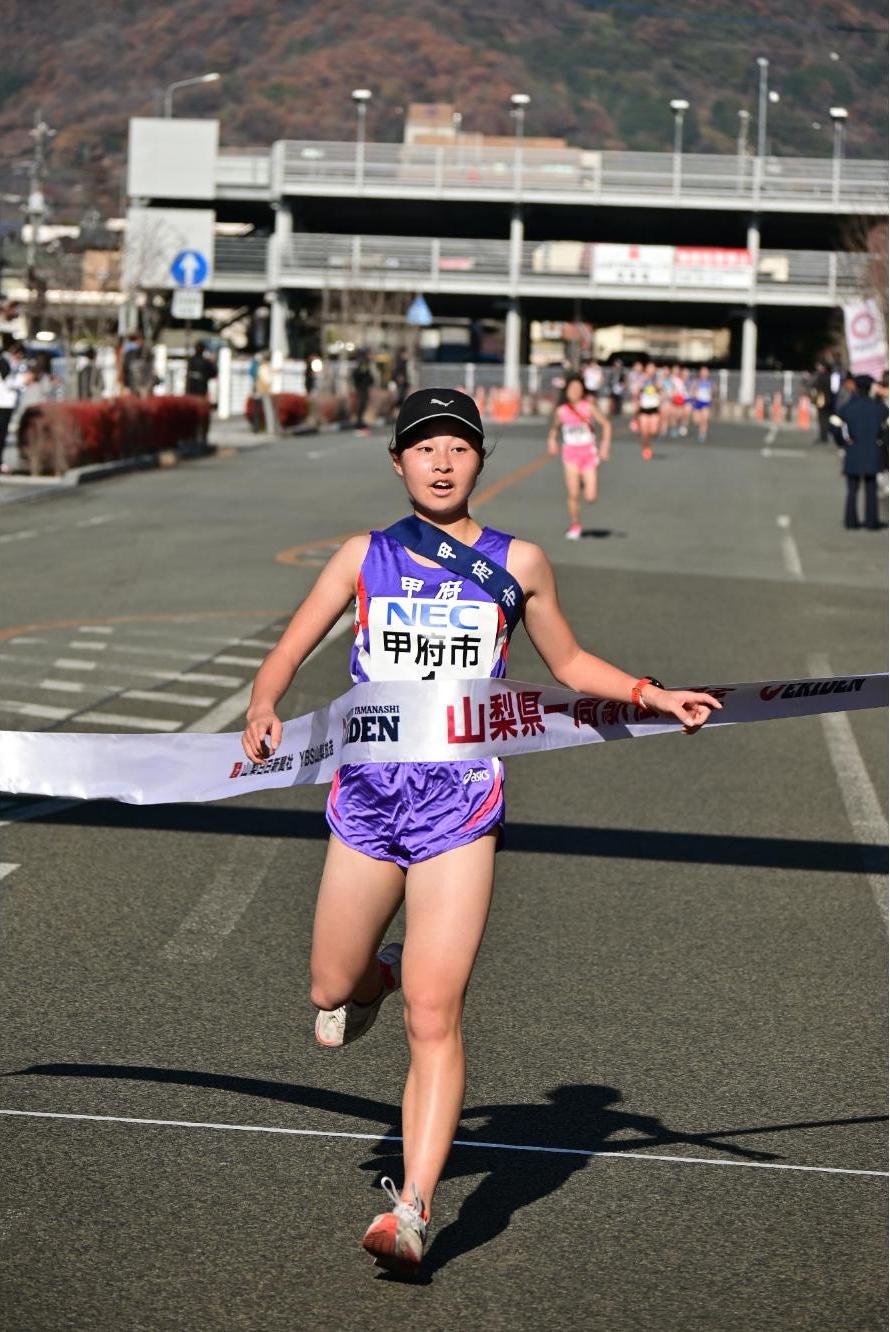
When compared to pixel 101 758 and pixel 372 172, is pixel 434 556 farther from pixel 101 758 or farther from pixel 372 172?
pixel 372 172

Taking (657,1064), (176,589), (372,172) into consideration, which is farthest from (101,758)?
(372,172)

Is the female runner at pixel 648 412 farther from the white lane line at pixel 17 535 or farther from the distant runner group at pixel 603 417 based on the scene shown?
the white lane line at pixel 17 535

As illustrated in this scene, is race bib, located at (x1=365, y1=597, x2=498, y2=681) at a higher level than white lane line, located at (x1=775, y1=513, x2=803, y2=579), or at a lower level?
higher

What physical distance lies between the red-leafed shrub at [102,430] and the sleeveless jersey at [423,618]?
91.7ft

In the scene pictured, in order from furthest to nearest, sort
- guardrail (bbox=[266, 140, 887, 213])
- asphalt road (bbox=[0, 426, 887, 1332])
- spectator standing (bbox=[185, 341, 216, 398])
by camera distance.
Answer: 1. guardrail (bbox=[266, 140, 887, 213])
2. spectator standing (bbox=[185, 341, 216, 398])
3. asphalt road (bbox=[0, 426, 887, 1332])

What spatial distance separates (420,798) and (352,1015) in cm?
58

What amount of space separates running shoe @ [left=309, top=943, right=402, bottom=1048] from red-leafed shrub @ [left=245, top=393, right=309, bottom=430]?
152ft

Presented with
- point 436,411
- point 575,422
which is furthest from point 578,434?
point 436,411

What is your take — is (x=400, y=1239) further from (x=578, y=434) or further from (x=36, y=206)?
(x=36, y=206)

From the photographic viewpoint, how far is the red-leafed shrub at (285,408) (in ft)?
169

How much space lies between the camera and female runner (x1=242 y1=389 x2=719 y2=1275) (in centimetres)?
483

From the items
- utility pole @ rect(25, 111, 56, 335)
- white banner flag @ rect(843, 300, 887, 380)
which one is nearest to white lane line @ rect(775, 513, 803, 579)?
white banner flag @ rect(843, 300, 887, 380)

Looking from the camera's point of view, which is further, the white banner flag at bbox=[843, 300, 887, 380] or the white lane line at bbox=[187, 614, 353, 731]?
the white banner flag at bbox=[843, 300, 887, 380]

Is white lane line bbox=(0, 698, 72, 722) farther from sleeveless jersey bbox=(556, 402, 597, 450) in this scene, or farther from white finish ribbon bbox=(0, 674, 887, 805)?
sleeveless jersey bbox=(556, 402, 597, 450)
